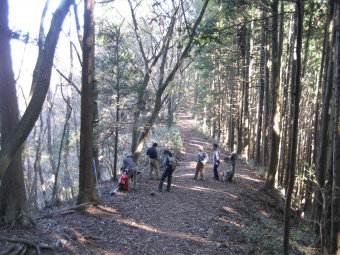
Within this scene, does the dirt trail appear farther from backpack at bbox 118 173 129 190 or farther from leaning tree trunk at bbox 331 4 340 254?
leaning tree trunk at bbox 331 4 340 254

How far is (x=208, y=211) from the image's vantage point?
1050 centimetres

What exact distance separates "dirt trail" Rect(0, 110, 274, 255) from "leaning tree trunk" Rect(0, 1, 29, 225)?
21.3 inches

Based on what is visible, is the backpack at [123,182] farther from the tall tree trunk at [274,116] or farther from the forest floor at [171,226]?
the tall tree trunk at [274,116]

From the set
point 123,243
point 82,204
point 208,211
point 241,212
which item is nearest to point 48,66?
point 123,243

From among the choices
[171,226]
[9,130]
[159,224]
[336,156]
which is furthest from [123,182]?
[336,156]

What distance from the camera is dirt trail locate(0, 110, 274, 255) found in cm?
721

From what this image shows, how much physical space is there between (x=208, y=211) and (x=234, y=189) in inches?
143

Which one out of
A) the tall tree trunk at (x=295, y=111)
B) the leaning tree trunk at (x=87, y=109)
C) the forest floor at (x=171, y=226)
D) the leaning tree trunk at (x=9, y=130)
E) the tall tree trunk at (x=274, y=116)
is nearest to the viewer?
the tall tree trunk at (x=295, y=111)

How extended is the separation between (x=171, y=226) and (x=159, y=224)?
0.38m

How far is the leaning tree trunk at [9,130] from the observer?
6406 millimetres

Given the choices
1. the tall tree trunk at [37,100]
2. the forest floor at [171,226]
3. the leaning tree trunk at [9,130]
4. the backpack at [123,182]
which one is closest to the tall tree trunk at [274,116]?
the forest floor at [171,226]

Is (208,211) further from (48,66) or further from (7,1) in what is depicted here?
(7,1)

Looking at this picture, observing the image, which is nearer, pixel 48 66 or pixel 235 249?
pixel 48 66

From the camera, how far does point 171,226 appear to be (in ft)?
29.7
